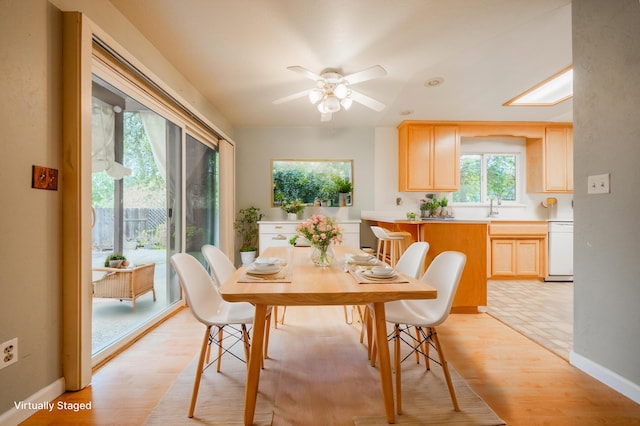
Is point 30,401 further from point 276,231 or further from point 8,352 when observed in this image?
point 276,231

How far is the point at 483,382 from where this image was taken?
175 centimetres

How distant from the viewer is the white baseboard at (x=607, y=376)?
157 centimetres

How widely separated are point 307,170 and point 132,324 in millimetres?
3156

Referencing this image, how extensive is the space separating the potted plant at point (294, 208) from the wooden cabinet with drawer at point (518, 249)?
2.80m

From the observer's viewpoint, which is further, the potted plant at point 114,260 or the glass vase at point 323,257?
the potted plant at point 114,260

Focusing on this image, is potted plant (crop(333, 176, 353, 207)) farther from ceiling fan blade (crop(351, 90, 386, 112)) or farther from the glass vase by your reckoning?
the glass vase

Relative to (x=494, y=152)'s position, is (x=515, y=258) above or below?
below

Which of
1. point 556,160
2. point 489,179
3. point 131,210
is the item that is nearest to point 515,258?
point 489,179

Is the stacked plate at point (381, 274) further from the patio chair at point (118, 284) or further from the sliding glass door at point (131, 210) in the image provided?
the patio chair at point (118, 284)

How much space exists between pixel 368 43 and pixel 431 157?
8.35ft

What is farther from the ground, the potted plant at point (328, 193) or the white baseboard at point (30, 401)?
the potted plant at point (328, 193)

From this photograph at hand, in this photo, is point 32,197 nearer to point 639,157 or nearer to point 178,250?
point 178,250

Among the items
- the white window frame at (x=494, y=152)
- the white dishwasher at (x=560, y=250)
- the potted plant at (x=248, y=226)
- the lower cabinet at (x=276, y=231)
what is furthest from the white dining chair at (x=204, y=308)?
the white dishwasher at (x=560, y=250)

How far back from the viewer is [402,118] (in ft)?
14.4
